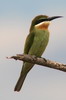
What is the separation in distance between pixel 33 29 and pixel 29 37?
202 mm

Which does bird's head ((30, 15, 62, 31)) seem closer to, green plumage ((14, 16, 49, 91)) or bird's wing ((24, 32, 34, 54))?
green plumage ((14, 16, 49, 91))

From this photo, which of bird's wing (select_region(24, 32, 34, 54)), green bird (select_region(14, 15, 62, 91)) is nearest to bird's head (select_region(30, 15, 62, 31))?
green bird (select_region(14, 15, 62, 91))

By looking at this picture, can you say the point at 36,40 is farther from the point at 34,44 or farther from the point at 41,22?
the point at 41,22

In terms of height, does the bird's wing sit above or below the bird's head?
below

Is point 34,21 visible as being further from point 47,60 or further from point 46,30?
point 47,60

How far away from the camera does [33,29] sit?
5750mm

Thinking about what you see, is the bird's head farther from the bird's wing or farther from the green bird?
the bird's wing

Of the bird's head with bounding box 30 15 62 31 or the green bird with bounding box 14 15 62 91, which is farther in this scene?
the bird's head with bounding box 30 15 62 31

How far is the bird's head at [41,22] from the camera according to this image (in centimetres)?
577

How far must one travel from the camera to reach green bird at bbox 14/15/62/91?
561 centimetres

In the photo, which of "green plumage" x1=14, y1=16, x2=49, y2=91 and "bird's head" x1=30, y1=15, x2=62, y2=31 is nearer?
"green plumage" x1=14, y1=16, x2=49, y2=91

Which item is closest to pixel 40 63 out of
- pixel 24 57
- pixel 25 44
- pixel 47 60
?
pixel 47 60

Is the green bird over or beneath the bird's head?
beneath

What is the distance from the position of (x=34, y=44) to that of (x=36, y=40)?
7cm
